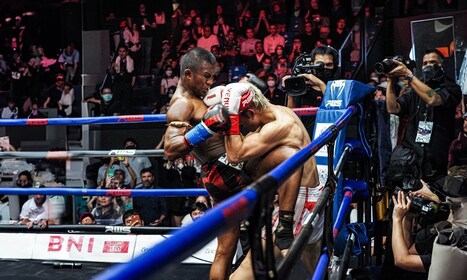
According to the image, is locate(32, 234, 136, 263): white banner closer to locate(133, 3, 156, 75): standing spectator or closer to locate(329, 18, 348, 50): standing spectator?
locate(329, 18, 348, 50): standing spectator

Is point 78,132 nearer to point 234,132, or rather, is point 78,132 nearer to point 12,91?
point 12,91

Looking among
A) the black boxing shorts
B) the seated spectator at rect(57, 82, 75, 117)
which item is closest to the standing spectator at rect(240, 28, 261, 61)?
the seated spectator at rect(57, 82, 75, 117)

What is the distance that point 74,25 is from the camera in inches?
422


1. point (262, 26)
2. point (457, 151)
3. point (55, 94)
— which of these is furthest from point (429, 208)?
point (55, 94)

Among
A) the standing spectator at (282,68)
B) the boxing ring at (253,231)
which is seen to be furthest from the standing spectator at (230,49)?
→ the boxing ring at (253,231)

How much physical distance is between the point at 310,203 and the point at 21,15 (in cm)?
904

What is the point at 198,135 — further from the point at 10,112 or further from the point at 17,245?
the point at 10,112

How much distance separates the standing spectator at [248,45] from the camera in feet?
27.1

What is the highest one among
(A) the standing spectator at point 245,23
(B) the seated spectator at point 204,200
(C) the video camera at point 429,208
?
(A) the standing spectator at point 245,23

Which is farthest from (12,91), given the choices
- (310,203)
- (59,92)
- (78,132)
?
(310,203)

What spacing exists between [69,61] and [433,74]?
6907mm

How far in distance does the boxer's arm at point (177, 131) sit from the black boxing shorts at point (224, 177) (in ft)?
0.63

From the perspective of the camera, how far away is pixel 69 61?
392 inches

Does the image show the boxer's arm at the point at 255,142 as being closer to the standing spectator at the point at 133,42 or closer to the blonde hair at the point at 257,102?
the blonde hair at the point at 257,102
